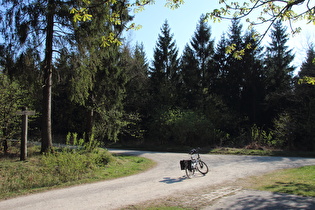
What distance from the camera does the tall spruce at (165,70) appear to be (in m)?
28.6

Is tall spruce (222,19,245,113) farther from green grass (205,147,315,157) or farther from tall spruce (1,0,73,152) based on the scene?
tall spruce (1,0,73,152)

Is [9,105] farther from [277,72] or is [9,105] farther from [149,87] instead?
[277,72]

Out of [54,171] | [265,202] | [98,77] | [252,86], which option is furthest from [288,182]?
[252,86]

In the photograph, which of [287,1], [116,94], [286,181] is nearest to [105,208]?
[286,181]

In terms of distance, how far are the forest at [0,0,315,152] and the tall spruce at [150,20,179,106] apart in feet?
0.41

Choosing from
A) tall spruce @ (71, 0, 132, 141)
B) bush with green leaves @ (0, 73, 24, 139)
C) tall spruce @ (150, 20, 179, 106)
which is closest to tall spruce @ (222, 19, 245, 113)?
tall spruce @ (150, 20, 179, 106)

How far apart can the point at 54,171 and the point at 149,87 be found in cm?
2173

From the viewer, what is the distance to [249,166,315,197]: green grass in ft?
22.8

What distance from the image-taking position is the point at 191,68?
30.4 m

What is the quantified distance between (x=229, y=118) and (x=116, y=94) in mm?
12321

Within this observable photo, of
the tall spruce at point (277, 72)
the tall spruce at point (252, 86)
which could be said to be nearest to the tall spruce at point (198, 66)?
the tall spruce at point (252, 86)

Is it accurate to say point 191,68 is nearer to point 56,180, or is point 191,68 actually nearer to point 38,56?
point 38,56

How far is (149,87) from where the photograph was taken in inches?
1209

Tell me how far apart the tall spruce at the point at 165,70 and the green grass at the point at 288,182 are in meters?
19.2
